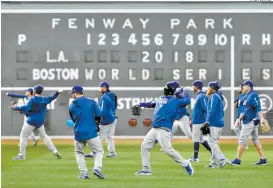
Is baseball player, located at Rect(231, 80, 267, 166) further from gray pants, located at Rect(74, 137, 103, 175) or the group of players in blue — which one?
gray pants, located at Rect(74, 137, 103, 175)

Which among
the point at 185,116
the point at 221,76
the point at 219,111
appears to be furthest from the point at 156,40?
the point at 219,111

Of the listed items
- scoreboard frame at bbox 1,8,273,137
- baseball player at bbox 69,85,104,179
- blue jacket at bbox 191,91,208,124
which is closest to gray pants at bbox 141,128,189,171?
baseball player at bbox 69,85,104,179

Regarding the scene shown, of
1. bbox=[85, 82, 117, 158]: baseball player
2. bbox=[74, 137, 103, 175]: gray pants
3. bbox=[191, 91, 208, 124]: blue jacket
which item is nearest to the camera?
bbox=[74, 137, 103, 175]: gray pants

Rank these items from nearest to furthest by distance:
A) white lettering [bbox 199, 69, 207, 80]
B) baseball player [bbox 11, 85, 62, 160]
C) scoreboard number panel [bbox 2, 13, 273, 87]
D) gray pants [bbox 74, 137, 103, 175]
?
gray pants [bbox 74, 137, 103, 175] < baseball player [bbox 11, 85, 62, 160] < white lettering [bbox 199, 69, 207, 80] < scoreboard number panel [bbox 2, 13, 273, 87]

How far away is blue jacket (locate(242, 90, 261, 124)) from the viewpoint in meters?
20.1

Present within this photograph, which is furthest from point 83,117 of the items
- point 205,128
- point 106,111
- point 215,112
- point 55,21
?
point 55,21

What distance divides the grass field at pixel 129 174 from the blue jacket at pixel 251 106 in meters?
1.10

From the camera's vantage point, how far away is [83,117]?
55.6 ft

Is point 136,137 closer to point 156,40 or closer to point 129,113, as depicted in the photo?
point 129,113

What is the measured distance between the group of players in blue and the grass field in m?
0.37

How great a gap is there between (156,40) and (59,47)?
3.45m

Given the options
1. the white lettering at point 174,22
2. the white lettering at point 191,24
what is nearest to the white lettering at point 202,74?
the white lettering at point 191,24

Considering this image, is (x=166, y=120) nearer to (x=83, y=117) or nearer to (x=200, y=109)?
(x=83, y=117)

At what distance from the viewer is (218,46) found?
1277 inches
